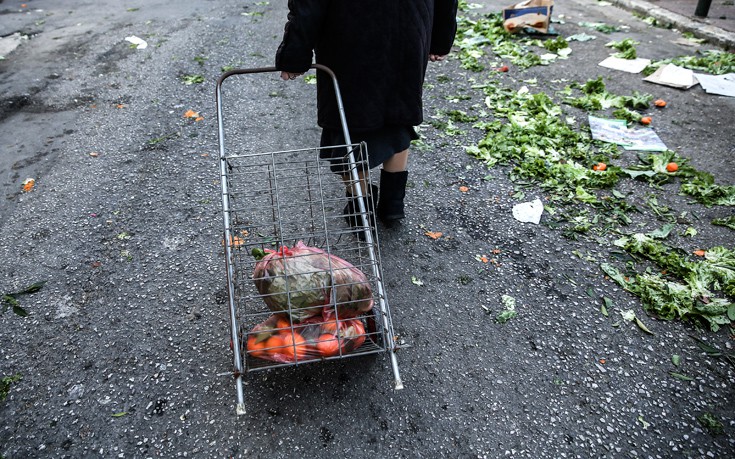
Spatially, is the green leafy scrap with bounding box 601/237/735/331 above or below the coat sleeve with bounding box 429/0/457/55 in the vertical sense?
below

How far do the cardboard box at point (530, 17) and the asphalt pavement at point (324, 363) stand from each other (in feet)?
8.11

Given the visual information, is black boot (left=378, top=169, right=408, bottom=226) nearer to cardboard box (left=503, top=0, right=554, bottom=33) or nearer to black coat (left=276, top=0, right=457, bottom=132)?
black coat (left=276, top=0, right=457, bottom=132)

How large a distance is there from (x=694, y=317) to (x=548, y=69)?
4140 mm

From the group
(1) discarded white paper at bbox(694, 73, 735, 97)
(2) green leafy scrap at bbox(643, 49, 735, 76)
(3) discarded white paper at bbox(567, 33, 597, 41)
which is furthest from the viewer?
(3) discarded white paper at bbox(567, 33, 597, 41)

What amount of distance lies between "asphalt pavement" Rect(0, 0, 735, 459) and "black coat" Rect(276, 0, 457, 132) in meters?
1.00

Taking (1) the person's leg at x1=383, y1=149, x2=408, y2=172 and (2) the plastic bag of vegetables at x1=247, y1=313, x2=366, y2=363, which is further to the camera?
(1) the person's leg at x1=383, y1=149, x2=408, y2=172

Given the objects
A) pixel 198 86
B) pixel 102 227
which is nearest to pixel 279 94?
pixel 198 86

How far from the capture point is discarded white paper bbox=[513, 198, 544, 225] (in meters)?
3.42

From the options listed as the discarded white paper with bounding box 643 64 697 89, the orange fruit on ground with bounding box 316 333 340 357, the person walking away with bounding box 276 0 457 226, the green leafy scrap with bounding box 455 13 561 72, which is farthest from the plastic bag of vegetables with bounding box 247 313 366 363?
the discarded white paper with bounding box 643 64 697 89

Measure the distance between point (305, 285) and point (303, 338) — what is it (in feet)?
0.79

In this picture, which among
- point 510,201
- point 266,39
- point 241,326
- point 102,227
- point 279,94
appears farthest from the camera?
point 266,39

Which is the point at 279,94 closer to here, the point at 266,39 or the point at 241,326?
the point at 266,39

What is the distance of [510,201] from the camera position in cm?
362

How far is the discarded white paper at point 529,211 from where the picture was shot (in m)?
3.42
